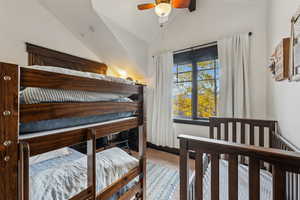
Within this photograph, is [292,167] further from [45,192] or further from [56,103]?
[45,192]

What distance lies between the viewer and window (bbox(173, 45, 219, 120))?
8.77 feet

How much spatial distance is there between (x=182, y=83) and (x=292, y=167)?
2.57 meters

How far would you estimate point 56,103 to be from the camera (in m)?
0.70

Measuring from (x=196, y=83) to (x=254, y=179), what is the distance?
2.36 meters

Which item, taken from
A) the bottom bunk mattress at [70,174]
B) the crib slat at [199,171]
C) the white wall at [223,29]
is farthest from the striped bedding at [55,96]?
the white wall at [223,29]

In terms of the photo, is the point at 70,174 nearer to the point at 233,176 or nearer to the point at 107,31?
the point at 233,176

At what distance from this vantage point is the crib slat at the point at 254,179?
668 millimetres

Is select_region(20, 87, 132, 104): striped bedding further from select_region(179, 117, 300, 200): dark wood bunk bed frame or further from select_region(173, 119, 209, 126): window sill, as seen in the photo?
select_region(173, 119, 209, 126): window sill

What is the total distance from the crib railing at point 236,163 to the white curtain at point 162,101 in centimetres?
213

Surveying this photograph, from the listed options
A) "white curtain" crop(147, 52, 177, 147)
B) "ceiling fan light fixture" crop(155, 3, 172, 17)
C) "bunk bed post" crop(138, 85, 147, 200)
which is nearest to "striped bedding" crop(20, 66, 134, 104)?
"bunk bed post" crop(138, 85, 147, 200)

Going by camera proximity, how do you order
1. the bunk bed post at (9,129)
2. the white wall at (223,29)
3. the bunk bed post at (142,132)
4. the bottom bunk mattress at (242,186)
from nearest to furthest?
the bunk bed post at (9,129), the bottom bunk mattress at (242,186), the bunk bed post at (142,132), the white wall at (223,29)

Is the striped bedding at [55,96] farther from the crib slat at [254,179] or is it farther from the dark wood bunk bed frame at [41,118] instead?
the crib slat at [254,179]

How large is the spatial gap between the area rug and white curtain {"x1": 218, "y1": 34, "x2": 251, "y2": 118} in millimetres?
1289

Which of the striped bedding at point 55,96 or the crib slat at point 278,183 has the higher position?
the striped bedding at point 55,96
